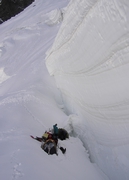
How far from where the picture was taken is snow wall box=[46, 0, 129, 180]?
2279 millimetres

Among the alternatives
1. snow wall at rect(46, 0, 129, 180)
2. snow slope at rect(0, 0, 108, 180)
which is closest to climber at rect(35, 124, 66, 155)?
snow slope at rect(0, 0, 108, 180)

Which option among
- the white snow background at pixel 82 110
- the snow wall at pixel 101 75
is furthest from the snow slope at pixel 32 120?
the snow wall at pixel 101 75

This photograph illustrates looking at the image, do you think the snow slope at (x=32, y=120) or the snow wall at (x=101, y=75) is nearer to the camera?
the snow wall at (x=101, y=75)

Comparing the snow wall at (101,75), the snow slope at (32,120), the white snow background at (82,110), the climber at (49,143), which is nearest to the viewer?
the snow wall at (101,75)

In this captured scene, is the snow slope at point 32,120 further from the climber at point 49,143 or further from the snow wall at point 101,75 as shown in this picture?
the snow wall at point 101,75

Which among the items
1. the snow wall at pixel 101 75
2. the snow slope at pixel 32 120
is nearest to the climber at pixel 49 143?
the snow slope at pixel 32 120

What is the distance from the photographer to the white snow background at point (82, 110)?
241cm

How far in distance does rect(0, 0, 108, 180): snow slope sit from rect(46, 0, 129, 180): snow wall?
0.30 metres

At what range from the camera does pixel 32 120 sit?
4148 millimetres

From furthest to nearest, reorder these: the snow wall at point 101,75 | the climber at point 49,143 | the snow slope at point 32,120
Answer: the climber at point 49,143 → the snow slope at point 32,120 → the snow wall at point 101,75

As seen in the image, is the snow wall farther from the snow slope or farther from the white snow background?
the snow slope

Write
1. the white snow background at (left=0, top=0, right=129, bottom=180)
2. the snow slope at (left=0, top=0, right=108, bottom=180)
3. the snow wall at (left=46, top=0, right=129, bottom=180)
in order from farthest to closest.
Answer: the snow slope at (left=0, top=0, right=108, bottom=180), the white snow background at (left=0, top=0, right=129, bottom=180), the snow wall at (left=46, top=0, right=129, bottom=180)

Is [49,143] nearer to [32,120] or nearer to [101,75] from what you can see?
[32,120]

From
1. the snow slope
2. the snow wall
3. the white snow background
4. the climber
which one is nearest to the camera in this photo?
the snow wall
